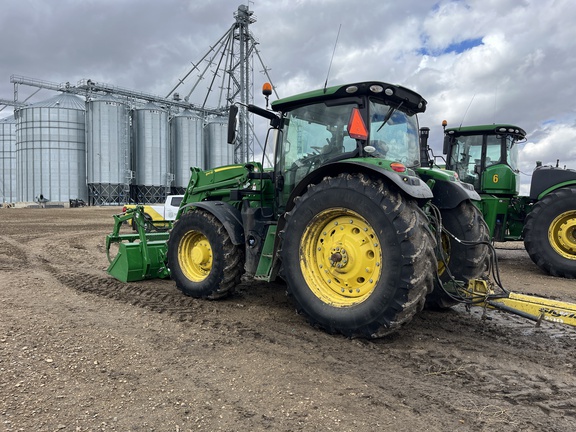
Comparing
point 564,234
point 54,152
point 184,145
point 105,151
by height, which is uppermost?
point 184,145

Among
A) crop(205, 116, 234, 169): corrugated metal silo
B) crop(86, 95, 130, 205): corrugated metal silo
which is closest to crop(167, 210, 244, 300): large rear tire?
crop(86, 95, 130, 205): corrugated metal silo

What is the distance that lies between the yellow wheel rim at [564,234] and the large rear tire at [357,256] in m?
5.54

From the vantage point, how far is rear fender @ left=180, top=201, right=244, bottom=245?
204 inches

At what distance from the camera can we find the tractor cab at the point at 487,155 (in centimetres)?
920

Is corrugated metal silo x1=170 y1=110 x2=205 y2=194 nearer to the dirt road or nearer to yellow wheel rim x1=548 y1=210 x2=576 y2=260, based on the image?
yellow wheel rim x1=548 y1=210 x2=576 y2=260

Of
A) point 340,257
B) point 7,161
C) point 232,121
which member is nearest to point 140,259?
point 232,121

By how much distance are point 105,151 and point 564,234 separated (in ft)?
107

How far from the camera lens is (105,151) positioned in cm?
3362

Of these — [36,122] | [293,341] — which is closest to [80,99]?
[36,122]

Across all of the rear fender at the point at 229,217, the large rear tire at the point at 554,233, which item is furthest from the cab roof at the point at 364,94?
the large rear tire at the point at 554,233

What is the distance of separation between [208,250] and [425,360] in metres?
3.02

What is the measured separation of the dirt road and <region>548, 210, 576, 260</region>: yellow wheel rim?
12.5ft

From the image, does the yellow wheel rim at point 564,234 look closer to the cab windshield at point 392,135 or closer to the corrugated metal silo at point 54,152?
the cab windshield at point 392,135

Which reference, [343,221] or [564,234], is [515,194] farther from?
[343,221]
